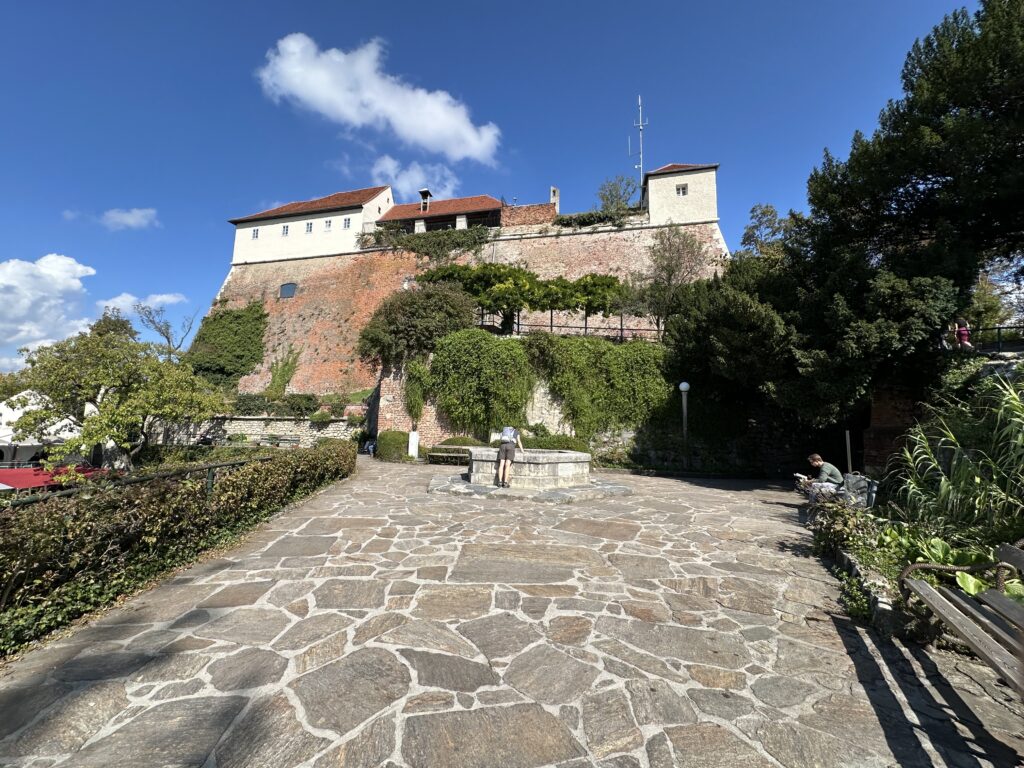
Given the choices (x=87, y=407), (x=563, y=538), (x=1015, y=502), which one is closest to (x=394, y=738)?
(x=563, y=538)

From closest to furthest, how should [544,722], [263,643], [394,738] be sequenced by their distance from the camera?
[394,738] → [544,722] → [263,643]

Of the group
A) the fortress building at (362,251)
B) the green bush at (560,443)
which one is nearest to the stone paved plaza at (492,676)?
the green bush at (560,443)

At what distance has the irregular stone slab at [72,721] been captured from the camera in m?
2.21

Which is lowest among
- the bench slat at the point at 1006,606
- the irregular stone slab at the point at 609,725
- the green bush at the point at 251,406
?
the irregular stone slab at the point at 609,725

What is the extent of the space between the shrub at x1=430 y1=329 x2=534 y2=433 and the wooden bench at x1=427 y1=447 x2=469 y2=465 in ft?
5.72

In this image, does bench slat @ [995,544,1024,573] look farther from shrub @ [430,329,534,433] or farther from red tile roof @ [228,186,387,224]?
red tile roof @ [228,186,387,224]

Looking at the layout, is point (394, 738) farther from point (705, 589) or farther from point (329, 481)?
point (329, 481)

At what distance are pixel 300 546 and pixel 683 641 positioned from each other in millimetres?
4540

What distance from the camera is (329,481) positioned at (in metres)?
10.2

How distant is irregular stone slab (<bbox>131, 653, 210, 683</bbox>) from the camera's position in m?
2.78

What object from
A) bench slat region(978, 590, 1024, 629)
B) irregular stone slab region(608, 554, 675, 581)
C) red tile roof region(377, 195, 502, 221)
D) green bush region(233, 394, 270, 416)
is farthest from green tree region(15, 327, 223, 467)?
red tile roof region(377, 195, 502, 221)

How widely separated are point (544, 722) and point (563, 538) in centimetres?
369

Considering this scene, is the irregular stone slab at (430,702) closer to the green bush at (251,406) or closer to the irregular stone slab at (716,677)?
the irregular stone slab at (716,677)

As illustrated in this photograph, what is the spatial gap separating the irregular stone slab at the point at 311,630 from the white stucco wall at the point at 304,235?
3419 cm
